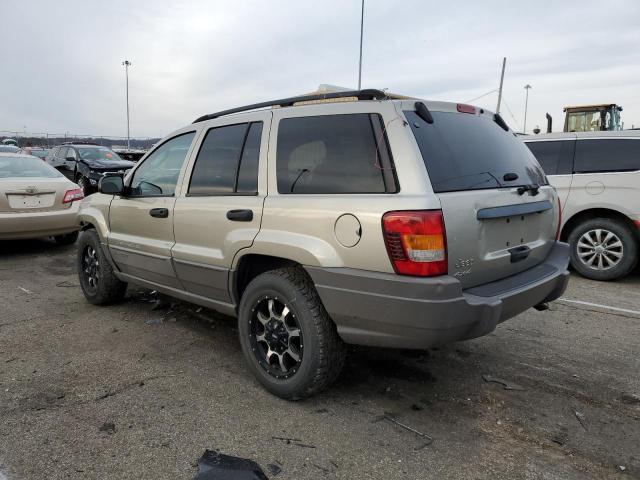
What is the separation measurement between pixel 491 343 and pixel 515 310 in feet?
4.31

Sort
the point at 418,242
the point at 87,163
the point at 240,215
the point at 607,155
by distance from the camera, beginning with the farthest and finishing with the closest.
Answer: the point at 87,163
the point at 607,155
the point at 240,215
the point at 418,242

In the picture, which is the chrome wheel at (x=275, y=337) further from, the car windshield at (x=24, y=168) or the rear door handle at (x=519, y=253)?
the car windshield at (x=24, y=168)

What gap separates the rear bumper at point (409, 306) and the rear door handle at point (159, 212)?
1.66 metres

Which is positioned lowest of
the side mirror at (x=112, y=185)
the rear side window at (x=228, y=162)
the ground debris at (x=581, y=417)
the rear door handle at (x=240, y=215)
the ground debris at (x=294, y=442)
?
the ground debris at (x=294, y=442)

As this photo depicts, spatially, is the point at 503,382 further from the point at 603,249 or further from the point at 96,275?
the point at 96,275

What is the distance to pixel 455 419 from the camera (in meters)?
A: 2.98

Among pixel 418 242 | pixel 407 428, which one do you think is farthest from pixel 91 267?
pixel 418 242

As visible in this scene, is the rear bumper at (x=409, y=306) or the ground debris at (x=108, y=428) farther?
the ground debris at (x=108, y=428)

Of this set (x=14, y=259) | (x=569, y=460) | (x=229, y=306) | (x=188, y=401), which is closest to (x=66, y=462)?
(x=188, y=401)

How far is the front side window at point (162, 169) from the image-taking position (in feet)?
13.6

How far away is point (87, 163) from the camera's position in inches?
598

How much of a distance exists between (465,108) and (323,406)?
213 cm

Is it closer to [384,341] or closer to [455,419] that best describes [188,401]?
[384,341]

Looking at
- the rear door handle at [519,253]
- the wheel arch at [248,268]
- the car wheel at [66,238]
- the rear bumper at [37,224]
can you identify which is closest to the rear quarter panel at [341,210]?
the wheel arch at [248,268]
